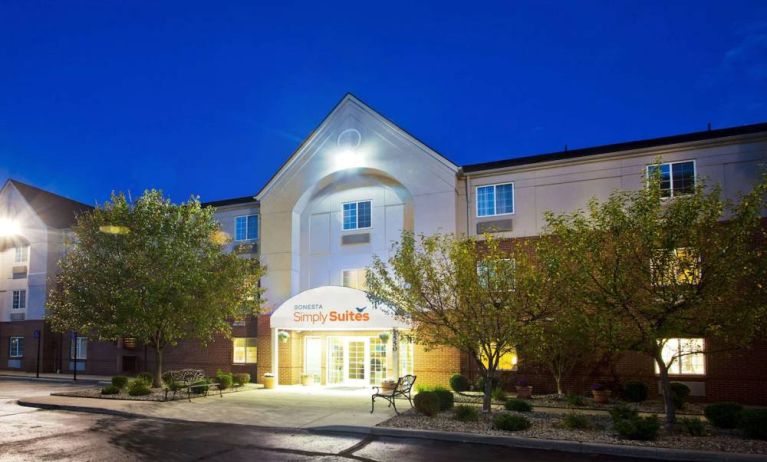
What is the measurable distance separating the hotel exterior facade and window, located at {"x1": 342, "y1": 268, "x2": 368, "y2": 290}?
0.06m

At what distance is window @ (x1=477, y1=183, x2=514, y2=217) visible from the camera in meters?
22.4

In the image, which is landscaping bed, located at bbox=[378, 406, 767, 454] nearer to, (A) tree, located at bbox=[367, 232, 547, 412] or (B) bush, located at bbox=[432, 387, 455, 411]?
(B) bush, located at bbox=[432, 387, 455, 411]

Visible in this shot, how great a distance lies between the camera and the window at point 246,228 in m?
27.5

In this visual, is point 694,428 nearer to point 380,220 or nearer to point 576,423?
point 576,423

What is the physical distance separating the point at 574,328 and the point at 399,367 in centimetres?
1028

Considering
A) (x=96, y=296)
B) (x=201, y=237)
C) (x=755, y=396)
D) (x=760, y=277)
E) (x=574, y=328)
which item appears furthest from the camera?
(x=201, y=237)

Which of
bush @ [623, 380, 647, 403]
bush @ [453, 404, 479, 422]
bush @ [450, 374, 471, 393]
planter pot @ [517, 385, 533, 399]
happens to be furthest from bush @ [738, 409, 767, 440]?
bush @ [450, 374, 471, 393]

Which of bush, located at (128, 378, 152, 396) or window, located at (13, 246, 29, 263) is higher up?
window, located at (13, 246, 29, 263)

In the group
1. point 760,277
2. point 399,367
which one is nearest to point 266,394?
point 399,367

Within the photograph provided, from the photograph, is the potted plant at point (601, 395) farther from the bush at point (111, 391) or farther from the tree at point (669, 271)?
the bush at point (111, 391)

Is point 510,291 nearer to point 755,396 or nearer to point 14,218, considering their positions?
point 755,396

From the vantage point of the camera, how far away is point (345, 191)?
2541cm

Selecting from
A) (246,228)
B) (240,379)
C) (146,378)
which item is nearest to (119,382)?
(146,378)

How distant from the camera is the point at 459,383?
20781mm
